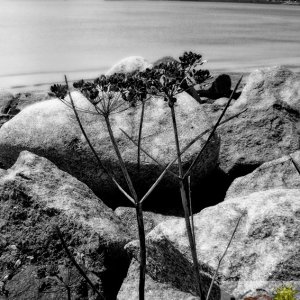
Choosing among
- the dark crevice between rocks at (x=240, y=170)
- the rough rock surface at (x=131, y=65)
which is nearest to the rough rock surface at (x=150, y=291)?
the dark crevice between rocks at (x=240, y=170)

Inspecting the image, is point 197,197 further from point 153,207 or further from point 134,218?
point 134,218

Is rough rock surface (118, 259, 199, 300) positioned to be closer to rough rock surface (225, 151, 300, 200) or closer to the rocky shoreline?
the rocky shoreline

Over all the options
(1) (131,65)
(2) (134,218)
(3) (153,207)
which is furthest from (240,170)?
(1) (131,65)

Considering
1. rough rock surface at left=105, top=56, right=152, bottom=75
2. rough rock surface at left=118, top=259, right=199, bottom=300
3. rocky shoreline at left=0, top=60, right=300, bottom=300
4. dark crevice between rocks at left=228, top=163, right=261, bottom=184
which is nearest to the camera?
rocky shoreline at left=0, top=60, right=300, bottom=300

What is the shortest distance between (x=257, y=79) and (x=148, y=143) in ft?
7.07

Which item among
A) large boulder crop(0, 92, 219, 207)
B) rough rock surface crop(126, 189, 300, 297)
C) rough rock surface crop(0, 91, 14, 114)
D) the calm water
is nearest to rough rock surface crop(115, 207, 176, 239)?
large boulder crop(0, 92, 219, 207)

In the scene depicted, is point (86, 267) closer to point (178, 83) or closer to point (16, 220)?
point (16, 220)

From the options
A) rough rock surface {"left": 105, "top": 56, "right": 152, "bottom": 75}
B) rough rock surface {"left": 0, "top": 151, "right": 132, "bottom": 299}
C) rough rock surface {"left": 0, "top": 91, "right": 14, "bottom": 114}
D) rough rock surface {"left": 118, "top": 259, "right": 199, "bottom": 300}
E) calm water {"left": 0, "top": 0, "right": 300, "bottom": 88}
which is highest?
rough rock surface {"left": 105, "top": 56, "right": 152, "bottom": 75}

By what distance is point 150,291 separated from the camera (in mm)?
3885

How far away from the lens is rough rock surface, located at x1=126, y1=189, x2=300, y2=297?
3322 millimetres

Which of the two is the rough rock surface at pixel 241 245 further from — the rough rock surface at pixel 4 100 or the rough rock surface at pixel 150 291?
the rough rock surface at pixel 4 100

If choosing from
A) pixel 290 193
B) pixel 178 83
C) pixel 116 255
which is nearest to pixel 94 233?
pixel 116 255

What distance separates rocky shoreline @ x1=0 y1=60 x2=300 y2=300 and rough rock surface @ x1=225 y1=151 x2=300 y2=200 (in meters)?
0.01

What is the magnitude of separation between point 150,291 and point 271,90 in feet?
11.9
